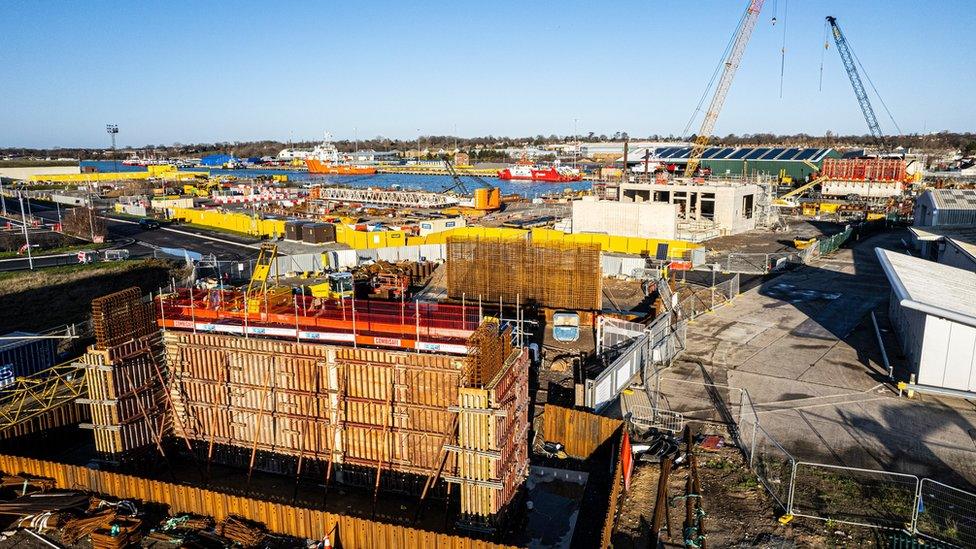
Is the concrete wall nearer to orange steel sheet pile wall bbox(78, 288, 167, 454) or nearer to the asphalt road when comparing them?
the asphalt road

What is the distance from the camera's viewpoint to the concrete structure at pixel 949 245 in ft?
114

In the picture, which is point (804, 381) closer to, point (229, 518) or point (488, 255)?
point (488, 255)

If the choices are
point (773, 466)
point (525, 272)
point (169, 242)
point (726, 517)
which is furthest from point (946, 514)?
point (169, 242)

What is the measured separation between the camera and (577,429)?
19.8 metres

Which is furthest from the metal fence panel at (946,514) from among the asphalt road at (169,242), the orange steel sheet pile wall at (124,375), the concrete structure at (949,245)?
the asphalt road at (169,242)

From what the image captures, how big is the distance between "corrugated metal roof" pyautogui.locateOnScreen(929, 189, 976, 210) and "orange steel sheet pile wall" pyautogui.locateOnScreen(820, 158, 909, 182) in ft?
156

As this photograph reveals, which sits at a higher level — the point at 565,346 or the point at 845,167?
the point at 845,167

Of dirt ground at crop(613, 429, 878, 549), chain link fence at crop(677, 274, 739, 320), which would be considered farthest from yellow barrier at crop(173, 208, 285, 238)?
dirt ground at crop(613, 429, 878, 549)

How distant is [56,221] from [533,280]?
69.7 meters

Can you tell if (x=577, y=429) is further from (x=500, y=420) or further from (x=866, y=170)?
(x=866, y=170)

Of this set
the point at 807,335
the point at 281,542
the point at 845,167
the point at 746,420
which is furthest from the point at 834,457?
the point at 845,167

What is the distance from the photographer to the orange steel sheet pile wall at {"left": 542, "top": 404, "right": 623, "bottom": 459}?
63.3 ft

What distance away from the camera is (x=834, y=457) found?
18453 mm

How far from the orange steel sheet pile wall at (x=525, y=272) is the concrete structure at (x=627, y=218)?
2627 centimetres
